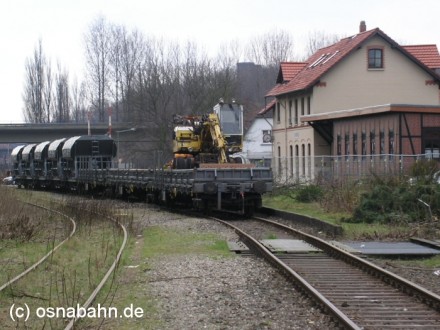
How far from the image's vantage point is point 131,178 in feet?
104

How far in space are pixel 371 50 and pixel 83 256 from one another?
122 feet

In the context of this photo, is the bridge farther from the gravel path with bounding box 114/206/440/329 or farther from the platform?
the gravel path with bounding box 114/206/440/329

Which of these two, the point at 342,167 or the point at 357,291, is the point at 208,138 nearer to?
the point at 342,167

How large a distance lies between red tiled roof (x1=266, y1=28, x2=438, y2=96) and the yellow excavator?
20.4 meters

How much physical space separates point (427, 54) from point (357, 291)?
1790 inches

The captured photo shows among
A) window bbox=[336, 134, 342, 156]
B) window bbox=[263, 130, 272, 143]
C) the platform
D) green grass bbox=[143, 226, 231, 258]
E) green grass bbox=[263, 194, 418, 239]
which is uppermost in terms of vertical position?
window bbox=[263, 130, 272, 143]

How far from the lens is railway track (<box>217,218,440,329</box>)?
8.38 m

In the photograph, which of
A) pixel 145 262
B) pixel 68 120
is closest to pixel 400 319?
pixel 145 262

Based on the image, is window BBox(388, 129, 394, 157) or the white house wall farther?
the white house wall

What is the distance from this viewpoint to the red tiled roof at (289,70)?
53719 millimetres

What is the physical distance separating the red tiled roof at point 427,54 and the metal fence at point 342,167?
1631 centimetres

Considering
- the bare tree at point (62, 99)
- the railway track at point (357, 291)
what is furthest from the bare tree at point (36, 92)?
the railway track at point (357, 291)

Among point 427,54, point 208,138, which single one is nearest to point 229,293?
point 208,138

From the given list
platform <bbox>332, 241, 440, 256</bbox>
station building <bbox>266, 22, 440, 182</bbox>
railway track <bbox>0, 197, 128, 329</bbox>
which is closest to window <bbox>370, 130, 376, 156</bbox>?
station building <bbox>266, 22, 440, 182</bbox>
